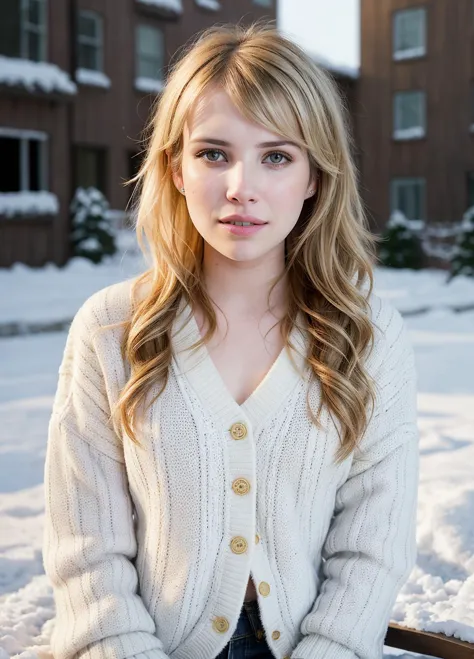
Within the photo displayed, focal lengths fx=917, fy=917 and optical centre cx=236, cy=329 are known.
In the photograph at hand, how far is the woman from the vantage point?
61.2 inches

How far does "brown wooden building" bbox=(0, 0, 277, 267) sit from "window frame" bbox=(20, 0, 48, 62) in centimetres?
1

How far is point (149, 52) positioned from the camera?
14531mm

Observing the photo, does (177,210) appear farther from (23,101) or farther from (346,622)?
(23,101)

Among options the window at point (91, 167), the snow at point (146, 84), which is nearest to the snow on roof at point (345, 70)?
the snow at point (146, 84)

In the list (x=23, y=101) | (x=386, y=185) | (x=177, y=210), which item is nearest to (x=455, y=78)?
(x=386, y=185)

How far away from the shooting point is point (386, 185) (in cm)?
1866

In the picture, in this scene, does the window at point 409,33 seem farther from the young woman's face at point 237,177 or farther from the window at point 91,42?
the young woman's face at point 237,177

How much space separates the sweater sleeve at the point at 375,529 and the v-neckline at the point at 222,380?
168 millimetres

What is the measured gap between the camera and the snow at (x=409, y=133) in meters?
18.4

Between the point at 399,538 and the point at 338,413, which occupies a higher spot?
the point at 338,413

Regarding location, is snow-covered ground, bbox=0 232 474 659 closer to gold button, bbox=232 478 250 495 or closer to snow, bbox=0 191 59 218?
gold button, bbox=232 478 250 495

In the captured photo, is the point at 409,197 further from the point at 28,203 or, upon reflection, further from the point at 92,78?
the point at 28,203

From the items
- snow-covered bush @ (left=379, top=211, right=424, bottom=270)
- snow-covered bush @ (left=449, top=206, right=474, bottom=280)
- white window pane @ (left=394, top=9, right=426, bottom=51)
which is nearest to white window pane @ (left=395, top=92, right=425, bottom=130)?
white window pane @ (left=394, top=9, right=426, bottom=51)

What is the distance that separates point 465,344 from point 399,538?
20.7 feet
